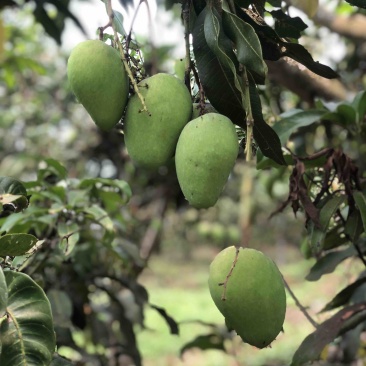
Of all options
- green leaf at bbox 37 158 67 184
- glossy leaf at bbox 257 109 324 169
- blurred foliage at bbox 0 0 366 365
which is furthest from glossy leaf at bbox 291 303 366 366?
green leaf at bbox 37 158 67 184

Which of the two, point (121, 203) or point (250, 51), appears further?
point (121, 203)

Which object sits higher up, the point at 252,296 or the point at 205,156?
the point at 205,156

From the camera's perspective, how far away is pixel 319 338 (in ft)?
3.26

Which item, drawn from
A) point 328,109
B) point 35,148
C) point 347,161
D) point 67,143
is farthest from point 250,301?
point 35,148

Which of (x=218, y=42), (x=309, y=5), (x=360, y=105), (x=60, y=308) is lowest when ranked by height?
(x=60, y=308)

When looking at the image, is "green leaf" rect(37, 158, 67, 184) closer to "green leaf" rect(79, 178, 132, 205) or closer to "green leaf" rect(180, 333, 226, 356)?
"green leaf" rect(79, 178, 132, 205)

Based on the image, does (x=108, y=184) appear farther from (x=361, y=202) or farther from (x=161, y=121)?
(x=161, y=121)

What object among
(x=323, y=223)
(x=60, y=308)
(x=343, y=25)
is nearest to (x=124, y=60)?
(x=323, y=223)

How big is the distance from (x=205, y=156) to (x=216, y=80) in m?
0.10

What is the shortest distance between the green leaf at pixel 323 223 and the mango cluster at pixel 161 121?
30 cm

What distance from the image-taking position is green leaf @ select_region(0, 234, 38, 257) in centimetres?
62

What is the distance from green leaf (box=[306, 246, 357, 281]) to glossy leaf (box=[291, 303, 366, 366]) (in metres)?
0.09

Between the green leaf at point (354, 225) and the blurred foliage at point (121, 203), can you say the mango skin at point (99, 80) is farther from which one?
the green leaf at point (354, 225)

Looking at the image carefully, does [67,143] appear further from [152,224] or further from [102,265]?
[102,265]
